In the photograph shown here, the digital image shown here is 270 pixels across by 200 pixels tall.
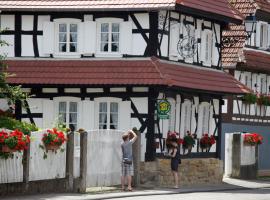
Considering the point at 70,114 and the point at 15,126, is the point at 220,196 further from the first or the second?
the point at 70,114

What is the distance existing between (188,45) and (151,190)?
7.91 m

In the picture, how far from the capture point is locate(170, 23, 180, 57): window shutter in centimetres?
3866

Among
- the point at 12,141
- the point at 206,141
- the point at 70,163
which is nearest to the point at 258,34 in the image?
the point at 206,141

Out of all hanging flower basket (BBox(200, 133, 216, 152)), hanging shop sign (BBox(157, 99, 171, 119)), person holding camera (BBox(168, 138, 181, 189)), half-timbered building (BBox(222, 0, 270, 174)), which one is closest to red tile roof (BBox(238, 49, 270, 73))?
half-timbered building (BBox(222, 0, 270, 174))

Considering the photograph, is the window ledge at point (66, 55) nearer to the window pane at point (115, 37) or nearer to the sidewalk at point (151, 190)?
the window pane at point (115, 37)

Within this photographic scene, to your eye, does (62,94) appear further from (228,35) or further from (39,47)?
(228,35)

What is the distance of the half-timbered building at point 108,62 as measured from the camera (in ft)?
122

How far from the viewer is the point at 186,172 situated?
129 feet

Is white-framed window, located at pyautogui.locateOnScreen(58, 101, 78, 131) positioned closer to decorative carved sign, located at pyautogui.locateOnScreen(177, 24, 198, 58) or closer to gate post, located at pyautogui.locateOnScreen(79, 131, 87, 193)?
decorative carved sign, located at pyautogui.locateOnScreen(177, 24, 198, 58)

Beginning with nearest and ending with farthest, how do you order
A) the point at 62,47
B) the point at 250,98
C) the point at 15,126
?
the point at 15,126 → the point at 62,47 → the point at 250,98

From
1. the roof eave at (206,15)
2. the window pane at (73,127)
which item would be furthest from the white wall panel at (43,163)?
the roof eave at (206,15)

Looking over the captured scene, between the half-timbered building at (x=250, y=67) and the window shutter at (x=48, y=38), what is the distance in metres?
12.2

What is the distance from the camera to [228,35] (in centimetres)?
5034

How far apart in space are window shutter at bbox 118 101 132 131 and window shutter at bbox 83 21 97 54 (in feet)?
8.47
